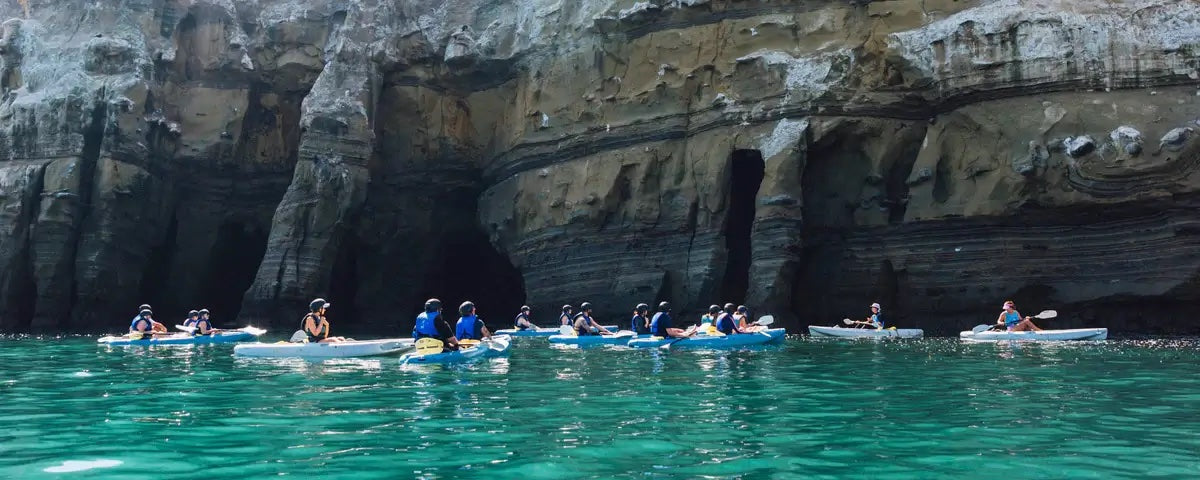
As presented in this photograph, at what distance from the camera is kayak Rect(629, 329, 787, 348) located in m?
21.4

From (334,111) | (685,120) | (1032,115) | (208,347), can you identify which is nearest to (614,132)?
(685,120)

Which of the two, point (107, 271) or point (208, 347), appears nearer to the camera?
point (208, 347)

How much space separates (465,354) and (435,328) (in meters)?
0.78

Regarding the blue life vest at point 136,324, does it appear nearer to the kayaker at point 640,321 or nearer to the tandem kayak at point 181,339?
the tandem kayak at point 181,339

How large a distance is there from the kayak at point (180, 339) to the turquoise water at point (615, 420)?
329 inches

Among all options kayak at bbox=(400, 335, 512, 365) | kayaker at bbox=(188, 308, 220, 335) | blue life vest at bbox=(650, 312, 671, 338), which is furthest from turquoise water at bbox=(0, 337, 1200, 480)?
kayaker at bbox=(188, 308, 220, 335)

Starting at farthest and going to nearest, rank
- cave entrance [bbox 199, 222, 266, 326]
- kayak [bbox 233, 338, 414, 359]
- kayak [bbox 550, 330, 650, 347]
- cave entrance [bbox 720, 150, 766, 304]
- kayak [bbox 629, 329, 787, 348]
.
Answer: cave entrance [bbox 199, 222, 266, 326] < cave entrance [bbox 720, 150, 766, 304] < kayak [bbox 550, 330, 650, 347] < kayak [bbox 629, 329, 787, 348] < kayak [bbox 233, 338, 414, 359]

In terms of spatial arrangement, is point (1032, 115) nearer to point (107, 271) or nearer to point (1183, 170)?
point (1183, 170)

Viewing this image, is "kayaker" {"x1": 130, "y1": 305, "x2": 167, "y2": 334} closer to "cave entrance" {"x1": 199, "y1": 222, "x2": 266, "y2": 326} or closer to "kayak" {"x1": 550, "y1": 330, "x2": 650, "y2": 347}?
"kayak" {"x1": 550, "y1": 330, "x2": 650, "y2": 347}

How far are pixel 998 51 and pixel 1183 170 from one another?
18.5 ft

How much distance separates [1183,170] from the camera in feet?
84.5

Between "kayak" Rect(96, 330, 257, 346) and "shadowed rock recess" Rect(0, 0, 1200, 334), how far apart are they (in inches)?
372

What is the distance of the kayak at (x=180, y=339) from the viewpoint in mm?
25156

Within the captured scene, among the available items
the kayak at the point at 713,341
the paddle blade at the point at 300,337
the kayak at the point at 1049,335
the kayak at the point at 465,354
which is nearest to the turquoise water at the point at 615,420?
the kayak at the point at 465,354
